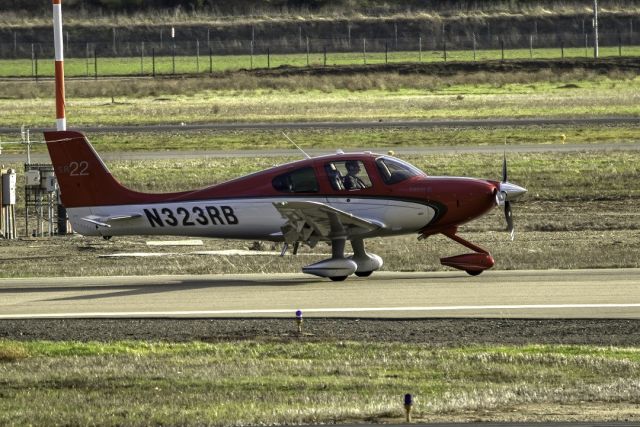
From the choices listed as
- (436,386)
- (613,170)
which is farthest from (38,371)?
(613,170)

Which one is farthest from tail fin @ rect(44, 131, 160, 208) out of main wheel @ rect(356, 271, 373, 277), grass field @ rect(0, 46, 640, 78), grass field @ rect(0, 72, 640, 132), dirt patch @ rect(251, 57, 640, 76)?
grass field @ rect(0, 46, 640, 78)

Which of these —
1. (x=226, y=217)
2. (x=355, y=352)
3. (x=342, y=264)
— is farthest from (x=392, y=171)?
(x=355, y=352)

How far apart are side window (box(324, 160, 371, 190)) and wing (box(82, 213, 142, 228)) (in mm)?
3350

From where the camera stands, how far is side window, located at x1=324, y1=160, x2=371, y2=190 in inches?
809

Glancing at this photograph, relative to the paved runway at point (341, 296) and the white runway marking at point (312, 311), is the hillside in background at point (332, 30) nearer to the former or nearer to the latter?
the paved runway at point (341, 296)

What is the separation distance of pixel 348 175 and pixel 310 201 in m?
0.81

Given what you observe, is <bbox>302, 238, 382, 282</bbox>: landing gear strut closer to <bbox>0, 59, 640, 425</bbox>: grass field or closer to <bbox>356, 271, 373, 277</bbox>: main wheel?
<bbox>356, 271, 373, 277</bbox>: main wheel

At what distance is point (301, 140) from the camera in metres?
47.4

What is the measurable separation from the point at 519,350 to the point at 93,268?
416 inches

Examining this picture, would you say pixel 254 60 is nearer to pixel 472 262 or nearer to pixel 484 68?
pixel 484 68

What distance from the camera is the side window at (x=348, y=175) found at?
2055 cm

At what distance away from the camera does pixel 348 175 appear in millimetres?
20656

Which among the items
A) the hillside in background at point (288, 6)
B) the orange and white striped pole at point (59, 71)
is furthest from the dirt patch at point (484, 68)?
the orange and white striped pole at point (59, 71)

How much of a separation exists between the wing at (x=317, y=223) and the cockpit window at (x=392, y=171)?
2.55ft
